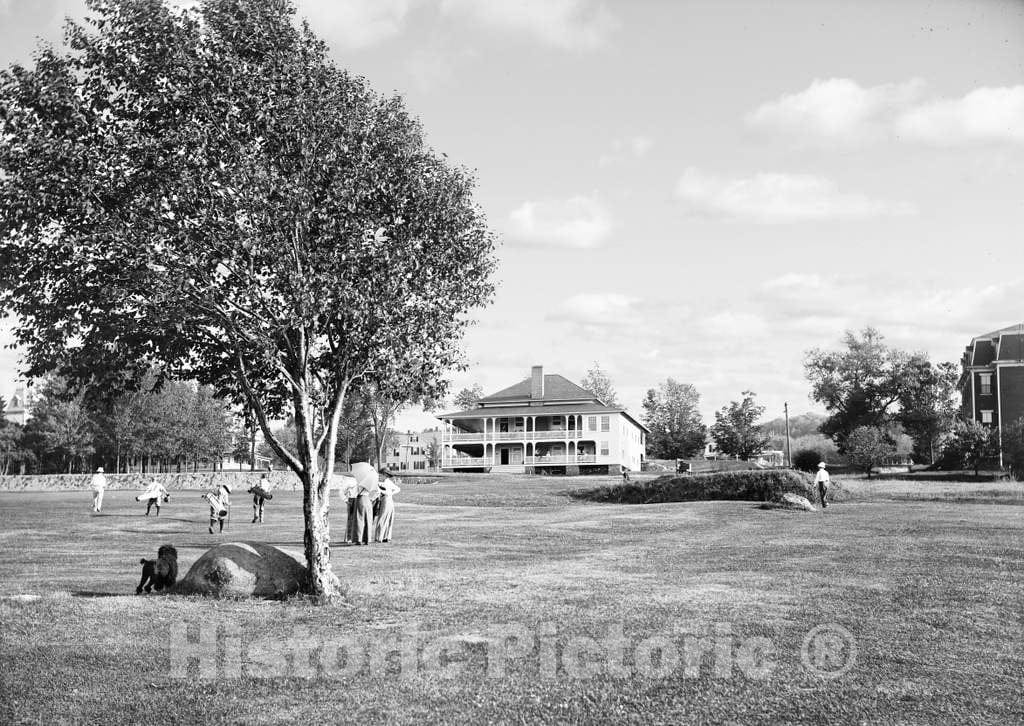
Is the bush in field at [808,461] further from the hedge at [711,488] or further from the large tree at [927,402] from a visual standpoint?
the hedge at [711,488]

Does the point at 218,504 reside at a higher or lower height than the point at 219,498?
lower

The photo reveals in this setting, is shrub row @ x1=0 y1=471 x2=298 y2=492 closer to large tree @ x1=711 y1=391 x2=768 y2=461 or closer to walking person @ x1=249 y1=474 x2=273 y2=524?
walking person @ x1=249 y1=474 x2=273 y2=524

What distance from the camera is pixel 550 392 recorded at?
84.2 metres

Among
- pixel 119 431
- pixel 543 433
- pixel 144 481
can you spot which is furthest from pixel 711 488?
pixel 119 431

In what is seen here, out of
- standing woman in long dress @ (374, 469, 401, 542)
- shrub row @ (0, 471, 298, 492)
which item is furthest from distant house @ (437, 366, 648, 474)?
standing woman in long dress @ (374, 469, 401, 542)

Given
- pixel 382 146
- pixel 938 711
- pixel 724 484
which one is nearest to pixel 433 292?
pixel 382 146

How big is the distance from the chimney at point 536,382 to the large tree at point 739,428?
17603 mm

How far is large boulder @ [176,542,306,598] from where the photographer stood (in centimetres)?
1345

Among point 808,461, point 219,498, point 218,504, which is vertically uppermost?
point 219,498

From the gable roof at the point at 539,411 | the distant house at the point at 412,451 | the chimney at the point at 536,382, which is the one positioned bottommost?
the distant house at the point at 412,451

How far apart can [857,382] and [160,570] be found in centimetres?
7753

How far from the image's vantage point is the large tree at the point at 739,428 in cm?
8694

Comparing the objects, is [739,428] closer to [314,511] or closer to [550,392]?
[550,392]

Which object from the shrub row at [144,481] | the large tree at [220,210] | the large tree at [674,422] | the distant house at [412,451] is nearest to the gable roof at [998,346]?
the large tree at [674,422]
